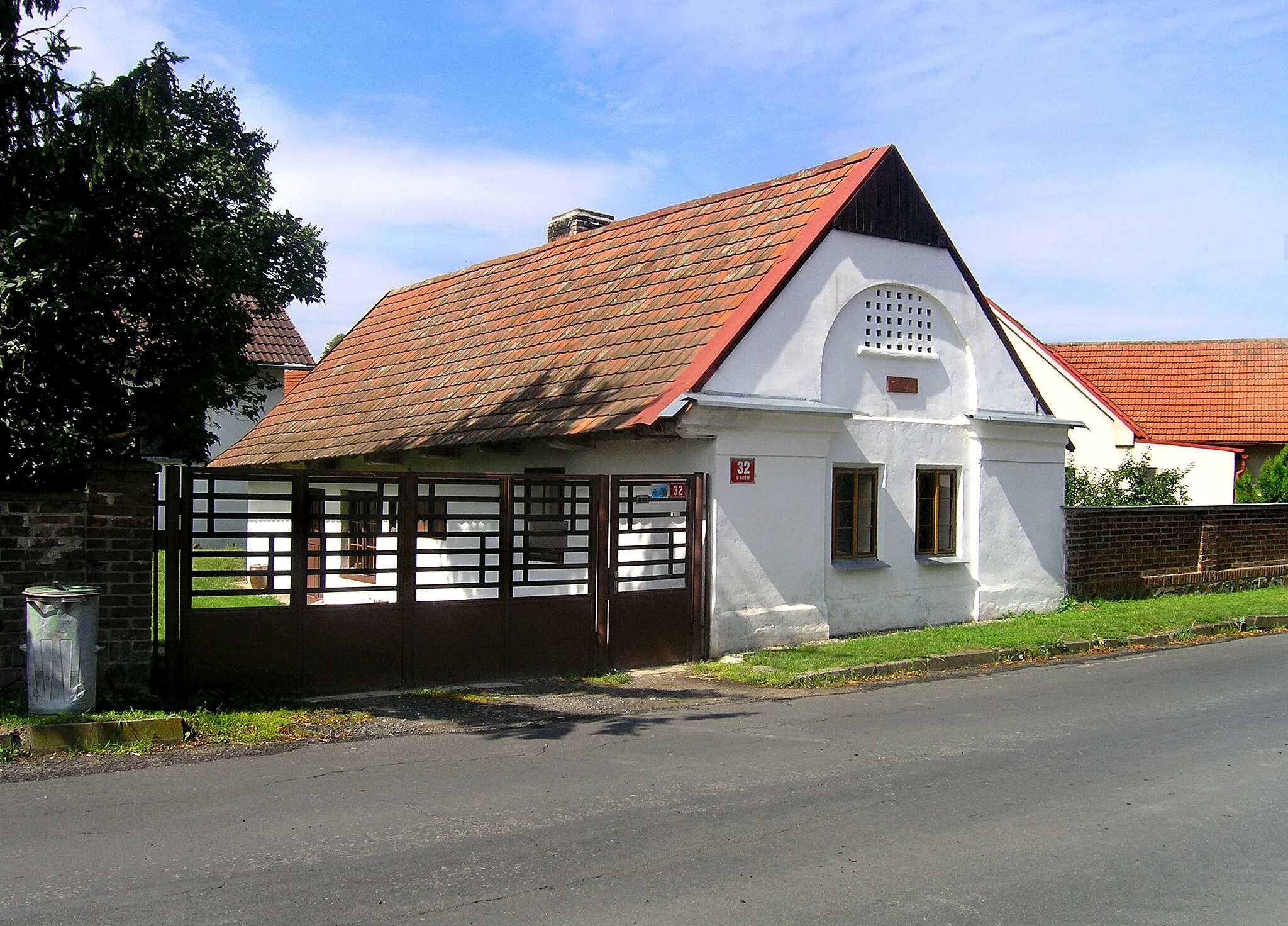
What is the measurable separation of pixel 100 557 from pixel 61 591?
764 mm

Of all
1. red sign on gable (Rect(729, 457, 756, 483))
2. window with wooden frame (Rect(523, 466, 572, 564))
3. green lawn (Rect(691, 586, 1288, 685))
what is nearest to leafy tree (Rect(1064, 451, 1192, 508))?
green lawn (Rect(691, 586, 1288, 685))

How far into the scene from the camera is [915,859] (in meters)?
5.79

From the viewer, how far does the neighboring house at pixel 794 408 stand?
12.8 metres

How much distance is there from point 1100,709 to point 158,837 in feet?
25.6

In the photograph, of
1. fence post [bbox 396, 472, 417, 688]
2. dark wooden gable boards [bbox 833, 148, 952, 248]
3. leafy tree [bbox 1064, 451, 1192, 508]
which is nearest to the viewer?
fence post [bbox 396, 472, 417, 688]

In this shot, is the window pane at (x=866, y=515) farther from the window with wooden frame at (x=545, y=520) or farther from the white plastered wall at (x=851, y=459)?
the window with wooden frame at (x=545, y=520)

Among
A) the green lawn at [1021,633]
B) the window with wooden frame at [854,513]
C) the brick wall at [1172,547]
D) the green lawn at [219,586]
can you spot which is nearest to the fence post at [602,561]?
the green lawn at [1021,633]

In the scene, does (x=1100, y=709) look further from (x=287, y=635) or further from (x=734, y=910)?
(x=287, y=635)

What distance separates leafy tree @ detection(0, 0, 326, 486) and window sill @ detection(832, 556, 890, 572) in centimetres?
718

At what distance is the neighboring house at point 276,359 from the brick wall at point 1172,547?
20148 millimetres

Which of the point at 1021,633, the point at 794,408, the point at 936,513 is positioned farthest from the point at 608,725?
the point at 936,513

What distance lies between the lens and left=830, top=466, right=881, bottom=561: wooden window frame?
14.1 metres

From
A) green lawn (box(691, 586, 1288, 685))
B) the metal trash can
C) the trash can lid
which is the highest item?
the trash can lid

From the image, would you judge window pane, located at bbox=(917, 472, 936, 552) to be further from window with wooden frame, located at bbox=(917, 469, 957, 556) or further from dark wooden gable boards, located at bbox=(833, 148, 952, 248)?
dark wooden gable boards, located at bbox=(833, 148, 952, 248)
